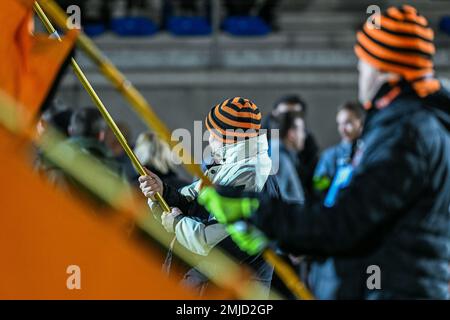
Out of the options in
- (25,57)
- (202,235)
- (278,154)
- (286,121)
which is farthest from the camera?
(286,121)

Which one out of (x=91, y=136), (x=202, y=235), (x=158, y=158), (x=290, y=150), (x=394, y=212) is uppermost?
(x=290, y=150)

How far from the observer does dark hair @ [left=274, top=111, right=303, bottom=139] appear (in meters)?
6.43

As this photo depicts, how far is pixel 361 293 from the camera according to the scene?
8.84 feet

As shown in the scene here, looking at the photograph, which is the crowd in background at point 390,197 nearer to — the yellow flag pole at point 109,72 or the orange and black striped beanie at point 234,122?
the yellow flag pole at point 109,72

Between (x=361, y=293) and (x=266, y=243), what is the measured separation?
0.96ft

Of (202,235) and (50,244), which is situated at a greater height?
(202,235)

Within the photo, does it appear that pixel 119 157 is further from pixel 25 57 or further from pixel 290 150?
pixel 25 57

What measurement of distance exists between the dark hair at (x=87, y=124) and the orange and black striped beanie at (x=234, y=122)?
130cm

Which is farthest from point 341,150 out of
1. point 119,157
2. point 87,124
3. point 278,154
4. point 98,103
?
point 98,103

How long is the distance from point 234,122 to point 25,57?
1234 mm

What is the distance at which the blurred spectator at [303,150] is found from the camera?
21.6ft

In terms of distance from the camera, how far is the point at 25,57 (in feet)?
8.89
